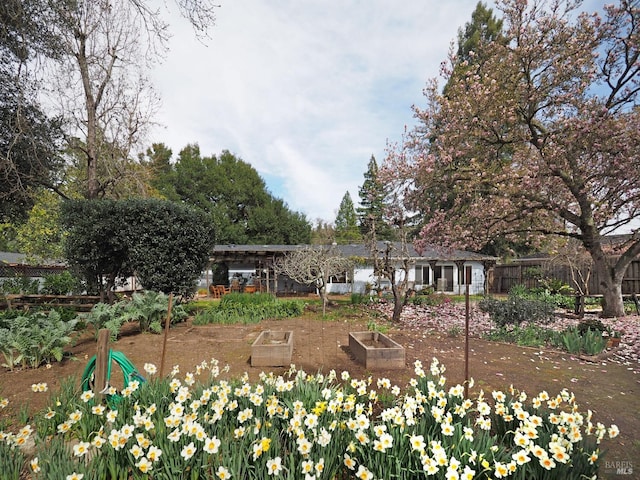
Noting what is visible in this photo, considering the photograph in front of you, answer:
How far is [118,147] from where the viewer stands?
1184 centimetres

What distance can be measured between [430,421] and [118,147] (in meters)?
13.6

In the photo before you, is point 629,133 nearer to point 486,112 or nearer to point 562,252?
point 486,112

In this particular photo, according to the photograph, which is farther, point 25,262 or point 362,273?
point 362,273

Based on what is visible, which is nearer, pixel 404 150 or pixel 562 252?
pixel 404 150

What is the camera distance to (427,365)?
4.54m

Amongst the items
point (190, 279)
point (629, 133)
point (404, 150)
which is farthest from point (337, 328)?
point (629, 133)

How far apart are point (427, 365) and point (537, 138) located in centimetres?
760

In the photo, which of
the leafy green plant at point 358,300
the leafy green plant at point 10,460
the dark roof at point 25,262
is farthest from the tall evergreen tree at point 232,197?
the leafy green plant at point 10,460

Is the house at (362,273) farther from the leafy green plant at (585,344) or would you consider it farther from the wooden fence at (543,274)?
the leafy green plant at (585,344)

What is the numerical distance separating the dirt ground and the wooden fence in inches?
342

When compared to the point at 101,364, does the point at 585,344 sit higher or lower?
lower

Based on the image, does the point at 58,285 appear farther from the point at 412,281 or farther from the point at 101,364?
the point at 412,281

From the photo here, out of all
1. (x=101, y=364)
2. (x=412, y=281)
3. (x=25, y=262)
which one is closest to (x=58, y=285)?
(x=25, y=262)

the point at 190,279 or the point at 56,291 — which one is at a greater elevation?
the point at 190,279
